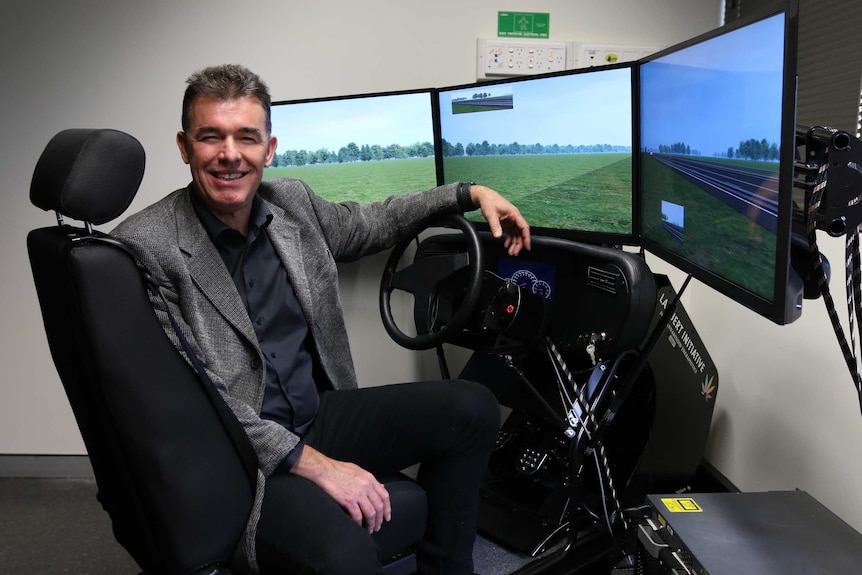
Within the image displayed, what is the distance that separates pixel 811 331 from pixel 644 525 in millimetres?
787

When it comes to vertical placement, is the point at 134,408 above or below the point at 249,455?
above

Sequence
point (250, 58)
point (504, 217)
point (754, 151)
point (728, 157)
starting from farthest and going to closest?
point (250, 58)
point (504, 217)
point (728, 157)
point (754, 151)

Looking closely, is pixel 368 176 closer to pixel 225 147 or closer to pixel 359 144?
pixel 359 144

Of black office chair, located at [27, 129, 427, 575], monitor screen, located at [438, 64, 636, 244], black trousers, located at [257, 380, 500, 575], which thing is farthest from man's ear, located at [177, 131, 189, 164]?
monitor screen, located at [438, 64, 636, 244]

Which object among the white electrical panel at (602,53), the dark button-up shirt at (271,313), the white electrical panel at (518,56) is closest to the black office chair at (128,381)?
the dark button-up shirt at (271,313)

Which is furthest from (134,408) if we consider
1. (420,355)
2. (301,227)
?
(420,355)

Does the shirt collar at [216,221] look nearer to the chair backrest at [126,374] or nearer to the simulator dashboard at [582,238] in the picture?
the chair backrest at [126,374]

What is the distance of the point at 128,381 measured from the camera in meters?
1.02

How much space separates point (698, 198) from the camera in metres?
1.38

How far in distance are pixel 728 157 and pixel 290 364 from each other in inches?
39.9

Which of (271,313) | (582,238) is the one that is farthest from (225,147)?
(582,238)

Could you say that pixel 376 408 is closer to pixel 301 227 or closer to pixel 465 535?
pixel 465 535

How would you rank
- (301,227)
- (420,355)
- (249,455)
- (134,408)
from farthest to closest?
(420,355) < (301,227) < (249,455) < (134,408)

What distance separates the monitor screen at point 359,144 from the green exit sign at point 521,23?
1.38 feet
